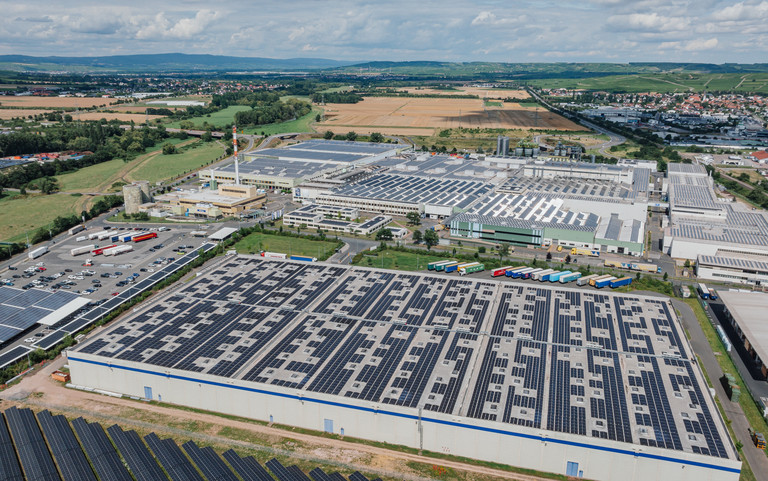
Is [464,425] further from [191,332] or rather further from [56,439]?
[56,439]

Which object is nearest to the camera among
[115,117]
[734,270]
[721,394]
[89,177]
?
[721,394]

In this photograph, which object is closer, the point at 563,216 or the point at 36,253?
the point at 36,253

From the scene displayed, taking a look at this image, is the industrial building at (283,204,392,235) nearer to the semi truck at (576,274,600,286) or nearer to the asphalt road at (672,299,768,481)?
the semi truck at (576,274,600,286)

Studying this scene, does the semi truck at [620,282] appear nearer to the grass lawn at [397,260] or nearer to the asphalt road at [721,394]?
the asphalt road at [721,394]

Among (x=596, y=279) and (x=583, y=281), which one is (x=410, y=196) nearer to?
(x=583, y=281)

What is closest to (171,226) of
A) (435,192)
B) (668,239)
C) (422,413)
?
(435,192)

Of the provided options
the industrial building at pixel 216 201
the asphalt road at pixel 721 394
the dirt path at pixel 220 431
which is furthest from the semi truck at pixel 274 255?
the asphalt road at pixel 721 394

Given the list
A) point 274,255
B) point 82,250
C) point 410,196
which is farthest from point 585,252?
point 82,250
